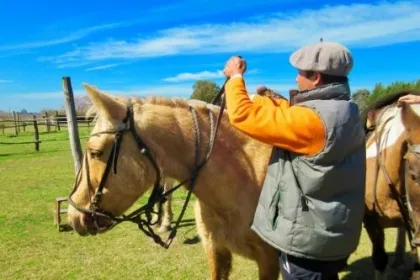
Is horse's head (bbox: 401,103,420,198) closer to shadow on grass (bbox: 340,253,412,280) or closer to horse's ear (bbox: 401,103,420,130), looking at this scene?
horse's ear (bbox: 401,103,420,130)

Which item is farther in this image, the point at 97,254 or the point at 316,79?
the point at 97,254

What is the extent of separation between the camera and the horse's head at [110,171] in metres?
2.28

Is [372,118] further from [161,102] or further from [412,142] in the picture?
[161,102]

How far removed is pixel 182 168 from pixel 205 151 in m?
0.20

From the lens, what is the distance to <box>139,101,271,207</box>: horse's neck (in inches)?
95.0

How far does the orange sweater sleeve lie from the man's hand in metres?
0.21

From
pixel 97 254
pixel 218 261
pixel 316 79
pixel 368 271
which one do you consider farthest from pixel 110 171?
pixel 368 271

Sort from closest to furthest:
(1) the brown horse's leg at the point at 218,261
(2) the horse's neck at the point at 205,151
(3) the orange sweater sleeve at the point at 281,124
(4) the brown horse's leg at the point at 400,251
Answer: (3) the orange sweater sleeve at the point at 281,124
(2) the horse's neck at the point at 205,151
(1) the brown horse's leg at the point at 218,261
(4) the brown horse's leg at the point at 400,251

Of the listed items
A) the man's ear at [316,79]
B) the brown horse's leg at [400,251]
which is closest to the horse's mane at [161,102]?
the man's ear at [316,79]

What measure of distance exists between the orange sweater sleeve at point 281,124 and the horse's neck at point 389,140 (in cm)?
138

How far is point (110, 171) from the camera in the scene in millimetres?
2328

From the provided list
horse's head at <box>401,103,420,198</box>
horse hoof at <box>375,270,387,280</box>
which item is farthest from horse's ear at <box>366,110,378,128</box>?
horse hoof at <box>375,270,387,280</box>

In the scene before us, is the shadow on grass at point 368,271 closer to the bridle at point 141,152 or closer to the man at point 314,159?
the man at point 314,159

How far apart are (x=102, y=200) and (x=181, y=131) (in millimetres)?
675
